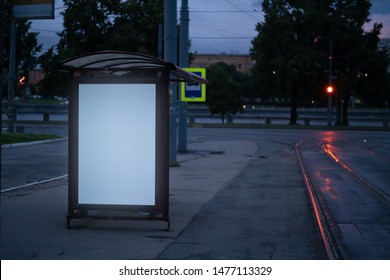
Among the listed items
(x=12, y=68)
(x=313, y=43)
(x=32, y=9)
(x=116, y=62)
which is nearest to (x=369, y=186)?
(x=116, y=62)

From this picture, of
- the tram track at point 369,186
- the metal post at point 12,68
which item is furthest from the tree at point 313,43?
the tram track at point 369,186

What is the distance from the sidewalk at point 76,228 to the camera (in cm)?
827

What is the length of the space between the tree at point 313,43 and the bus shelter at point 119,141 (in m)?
48.9

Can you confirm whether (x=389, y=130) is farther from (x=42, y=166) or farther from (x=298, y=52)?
(x=42, y=166)

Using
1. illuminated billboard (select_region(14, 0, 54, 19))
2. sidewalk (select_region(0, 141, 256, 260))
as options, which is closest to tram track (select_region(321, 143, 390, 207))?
sidewalk (select_region(0, 141, 256, 260))

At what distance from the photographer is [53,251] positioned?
8.27m

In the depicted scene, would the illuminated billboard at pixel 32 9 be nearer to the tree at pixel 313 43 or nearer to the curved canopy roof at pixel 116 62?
the curved canopy roof at pixel 116 62

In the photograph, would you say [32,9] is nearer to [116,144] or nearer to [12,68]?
[116,144]

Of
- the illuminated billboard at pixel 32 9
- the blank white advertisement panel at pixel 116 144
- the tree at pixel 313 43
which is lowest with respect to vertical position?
the blank white advertisement panel at pixel 116 144

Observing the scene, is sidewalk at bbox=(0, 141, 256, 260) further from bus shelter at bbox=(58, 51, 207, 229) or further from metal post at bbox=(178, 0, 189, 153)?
metal post at bbox=(178, 0, 189, 153)

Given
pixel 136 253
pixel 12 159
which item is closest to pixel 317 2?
pixel 12 159

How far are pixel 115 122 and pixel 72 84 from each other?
83 centimetres

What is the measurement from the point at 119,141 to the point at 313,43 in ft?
170

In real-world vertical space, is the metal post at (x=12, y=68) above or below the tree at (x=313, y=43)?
below
